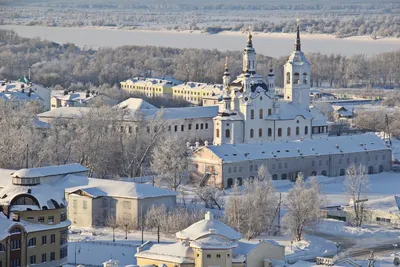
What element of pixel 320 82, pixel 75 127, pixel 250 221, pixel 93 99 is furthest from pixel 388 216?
pixel 320 82

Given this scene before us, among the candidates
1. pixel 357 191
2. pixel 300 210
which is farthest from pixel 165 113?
pixel 300 210

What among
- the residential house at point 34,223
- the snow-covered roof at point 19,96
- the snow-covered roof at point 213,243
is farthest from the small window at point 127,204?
the snow-covered roof at point 19,96

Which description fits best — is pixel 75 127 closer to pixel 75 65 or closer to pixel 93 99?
pixel 93 99

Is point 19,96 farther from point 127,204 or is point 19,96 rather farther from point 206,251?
point 206,251

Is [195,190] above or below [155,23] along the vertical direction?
below

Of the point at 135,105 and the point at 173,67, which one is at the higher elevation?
the point at 173,67

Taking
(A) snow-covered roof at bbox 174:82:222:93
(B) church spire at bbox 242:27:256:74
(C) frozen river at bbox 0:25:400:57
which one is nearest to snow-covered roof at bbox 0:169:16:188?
(B) church spire at bbox 242:27:256:74
